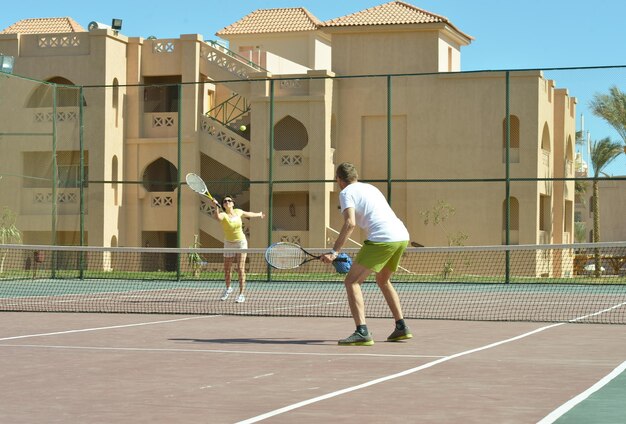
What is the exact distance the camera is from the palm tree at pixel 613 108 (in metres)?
31.5

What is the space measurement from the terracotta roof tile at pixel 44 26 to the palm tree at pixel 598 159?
2657 centimetres

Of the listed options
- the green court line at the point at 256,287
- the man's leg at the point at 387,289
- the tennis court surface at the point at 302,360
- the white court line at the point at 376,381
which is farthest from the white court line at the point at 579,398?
the green court line at the point at 256,287

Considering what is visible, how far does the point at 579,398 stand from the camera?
7.68 metres

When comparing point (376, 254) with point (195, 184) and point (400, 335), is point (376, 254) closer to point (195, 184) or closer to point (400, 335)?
point (400, 335)

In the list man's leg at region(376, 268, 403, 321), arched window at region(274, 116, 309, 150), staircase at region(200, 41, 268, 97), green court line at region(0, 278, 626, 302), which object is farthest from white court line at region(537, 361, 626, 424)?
staircase at region(200, 41, 268, 97)

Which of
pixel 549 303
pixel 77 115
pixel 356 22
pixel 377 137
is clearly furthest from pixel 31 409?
pixel 356 22

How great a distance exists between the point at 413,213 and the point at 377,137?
571 centimetres

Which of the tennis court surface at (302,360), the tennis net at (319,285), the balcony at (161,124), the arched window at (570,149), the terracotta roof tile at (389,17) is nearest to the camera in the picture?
the tennis court surface at (302,360)

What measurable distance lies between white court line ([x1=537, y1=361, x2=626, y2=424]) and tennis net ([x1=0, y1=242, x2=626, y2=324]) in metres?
5.86

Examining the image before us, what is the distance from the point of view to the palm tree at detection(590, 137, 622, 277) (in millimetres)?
35844

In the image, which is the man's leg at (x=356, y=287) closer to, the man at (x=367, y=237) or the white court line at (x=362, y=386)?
the man at (x=367, y=237)

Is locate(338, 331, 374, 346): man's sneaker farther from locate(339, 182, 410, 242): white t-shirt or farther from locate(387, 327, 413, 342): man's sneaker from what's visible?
locate(339, 182, 410, 242): white t-shirt

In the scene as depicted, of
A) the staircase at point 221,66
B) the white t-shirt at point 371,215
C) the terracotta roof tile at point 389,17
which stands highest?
the terracotta roof tile at point 389,17

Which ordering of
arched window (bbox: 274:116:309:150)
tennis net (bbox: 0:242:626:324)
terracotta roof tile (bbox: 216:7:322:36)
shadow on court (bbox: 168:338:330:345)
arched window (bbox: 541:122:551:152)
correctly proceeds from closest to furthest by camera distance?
shadow on court (bbox: 168:338:330:345) → tennis net (bbox: 0:242:626:324) → arched window (bbox: 541:122:551:152) → arched window (bbox: 274:116:309:150) → terracotta roof tile (bbox: 216:7:322:36)
